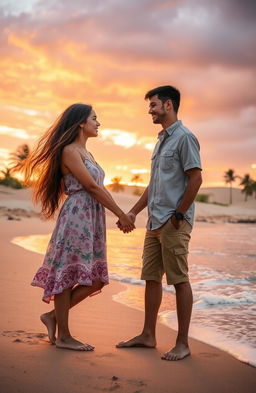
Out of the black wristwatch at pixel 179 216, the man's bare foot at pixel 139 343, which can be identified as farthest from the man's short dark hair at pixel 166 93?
the man's bare foot at pixel 139 343

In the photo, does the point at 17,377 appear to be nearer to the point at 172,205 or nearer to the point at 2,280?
the point at 172,205

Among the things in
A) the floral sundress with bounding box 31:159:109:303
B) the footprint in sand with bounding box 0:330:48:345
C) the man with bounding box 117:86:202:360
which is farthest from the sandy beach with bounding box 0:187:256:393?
the floral sundress with bounding box 31:159:109:303

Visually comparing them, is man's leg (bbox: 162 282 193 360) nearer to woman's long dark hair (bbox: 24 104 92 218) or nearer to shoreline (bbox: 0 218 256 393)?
shoreline (bbox: 0 218 256 393)

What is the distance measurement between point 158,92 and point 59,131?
877 millimetres

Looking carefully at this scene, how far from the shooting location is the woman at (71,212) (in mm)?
4105

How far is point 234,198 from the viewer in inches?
5007

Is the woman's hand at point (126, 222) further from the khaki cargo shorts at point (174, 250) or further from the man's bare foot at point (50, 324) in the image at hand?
the man's bare foot at point (50, 324)

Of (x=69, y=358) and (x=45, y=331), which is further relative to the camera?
(x=45, y=331)

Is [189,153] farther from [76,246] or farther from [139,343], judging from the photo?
[139,343]

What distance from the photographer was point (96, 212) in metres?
4.25

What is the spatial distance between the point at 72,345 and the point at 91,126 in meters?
1.75

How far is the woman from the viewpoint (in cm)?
411

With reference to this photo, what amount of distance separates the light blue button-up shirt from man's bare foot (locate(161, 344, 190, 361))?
0.95 metres

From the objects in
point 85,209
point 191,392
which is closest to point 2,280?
point 85,209
